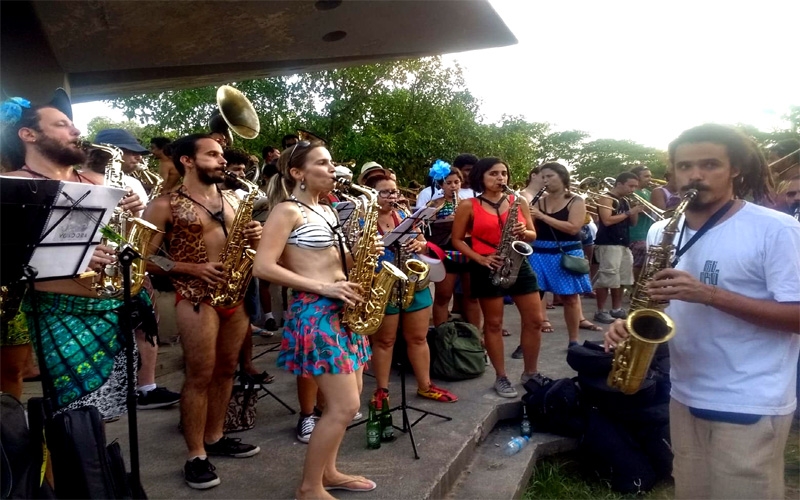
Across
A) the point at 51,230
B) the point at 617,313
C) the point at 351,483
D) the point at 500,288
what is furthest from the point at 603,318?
the point at 51,230

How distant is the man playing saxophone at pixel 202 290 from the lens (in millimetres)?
3316

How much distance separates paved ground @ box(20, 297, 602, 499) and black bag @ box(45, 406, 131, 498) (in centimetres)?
93

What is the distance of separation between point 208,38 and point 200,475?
3.64m

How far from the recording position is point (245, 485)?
3291 millimetres

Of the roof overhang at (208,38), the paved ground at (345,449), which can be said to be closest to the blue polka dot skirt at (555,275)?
the paved ground at (345,449)

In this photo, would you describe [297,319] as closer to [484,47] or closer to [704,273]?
[704,273]

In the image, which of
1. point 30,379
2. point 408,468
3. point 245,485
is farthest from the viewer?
point 30,379

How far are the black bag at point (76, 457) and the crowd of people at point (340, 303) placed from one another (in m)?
0.32

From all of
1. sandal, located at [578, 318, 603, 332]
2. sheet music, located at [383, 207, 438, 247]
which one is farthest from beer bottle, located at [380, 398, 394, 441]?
sandal, located at [578, 318, 603, 332]

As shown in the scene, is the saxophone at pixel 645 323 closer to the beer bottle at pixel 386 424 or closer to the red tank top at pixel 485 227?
the beer bottle at pixel 386 424

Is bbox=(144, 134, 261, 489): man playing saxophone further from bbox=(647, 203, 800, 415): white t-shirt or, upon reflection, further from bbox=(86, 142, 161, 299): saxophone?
bbox=(647, 203, 800, 415): white t-shirt

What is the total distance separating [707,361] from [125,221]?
3.09m

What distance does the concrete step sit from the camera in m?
3.73

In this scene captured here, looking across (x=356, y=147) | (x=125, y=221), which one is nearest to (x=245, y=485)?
(x=125, y=221)
